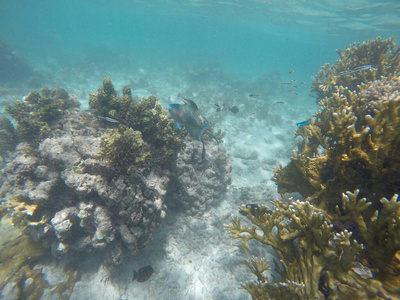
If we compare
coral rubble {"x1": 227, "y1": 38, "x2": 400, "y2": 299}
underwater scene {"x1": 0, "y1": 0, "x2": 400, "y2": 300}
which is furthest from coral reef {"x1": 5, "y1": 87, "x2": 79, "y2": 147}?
coral rubble {"x1": 227, "y1": 38, "x2": 400, "y2": 299}

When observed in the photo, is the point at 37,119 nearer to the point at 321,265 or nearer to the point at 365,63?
the point at 321,265

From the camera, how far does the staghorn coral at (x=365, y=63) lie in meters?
7.08

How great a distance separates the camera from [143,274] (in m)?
4.61

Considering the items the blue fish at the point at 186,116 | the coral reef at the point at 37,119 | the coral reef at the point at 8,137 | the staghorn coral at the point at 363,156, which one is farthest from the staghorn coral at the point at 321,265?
the coral reef at the point at 8,137

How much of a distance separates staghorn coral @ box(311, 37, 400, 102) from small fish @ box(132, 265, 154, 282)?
870 centimetres

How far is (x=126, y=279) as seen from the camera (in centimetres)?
472

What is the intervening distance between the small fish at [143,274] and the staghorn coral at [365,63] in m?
8.70

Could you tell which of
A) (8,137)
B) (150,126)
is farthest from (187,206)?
(8,137)

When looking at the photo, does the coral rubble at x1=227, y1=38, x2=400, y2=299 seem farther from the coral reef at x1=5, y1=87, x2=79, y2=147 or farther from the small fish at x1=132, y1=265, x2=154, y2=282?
the coral reef at x1=5, y1=87, x2=79, y2=147

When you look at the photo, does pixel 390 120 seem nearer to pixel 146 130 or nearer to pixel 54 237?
pixel 146 130

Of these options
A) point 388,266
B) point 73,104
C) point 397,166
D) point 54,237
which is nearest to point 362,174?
point 397,166

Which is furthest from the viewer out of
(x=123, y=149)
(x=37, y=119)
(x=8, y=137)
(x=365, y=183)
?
(x=8, y=137)

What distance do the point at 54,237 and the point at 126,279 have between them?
2074mm

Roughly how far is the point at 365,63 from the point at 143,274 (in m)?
11.5
